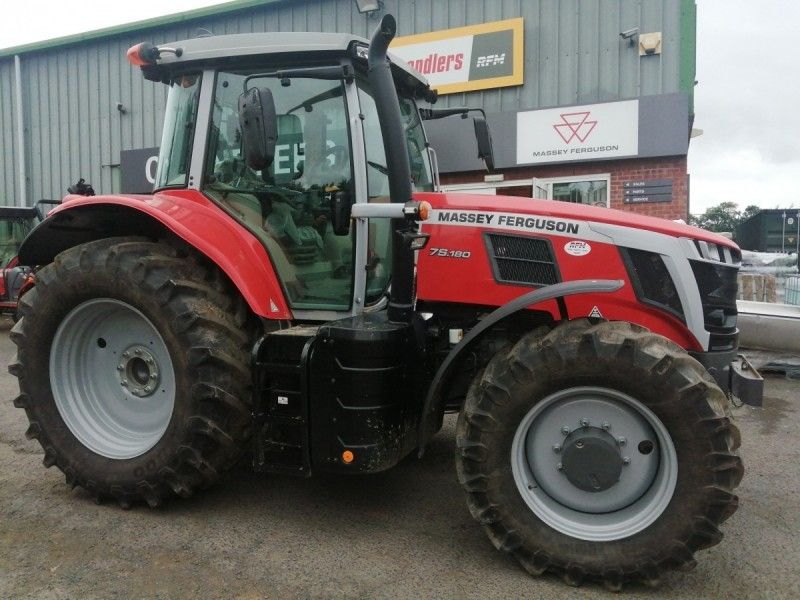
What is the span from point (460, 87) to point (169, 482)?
9.22m

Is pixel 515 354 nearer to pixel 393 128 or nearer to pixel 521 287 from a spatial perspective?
pixel 521 287

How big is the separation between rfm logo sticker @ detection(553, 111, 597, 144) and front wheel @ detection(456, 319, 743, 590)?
26.5ft

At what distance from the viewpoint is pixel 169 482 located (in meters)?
3.09

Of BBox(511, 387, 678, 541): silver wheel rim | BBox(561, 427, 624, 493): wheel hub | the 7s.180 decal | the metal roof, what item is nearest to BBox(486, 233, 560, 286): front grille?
the 7s.180 decal

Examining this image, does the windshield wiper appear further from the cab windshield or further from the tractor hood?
the tractor hood

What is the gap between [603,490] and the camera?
8.48ft

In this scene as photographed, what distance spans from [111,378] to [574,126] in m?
8.44

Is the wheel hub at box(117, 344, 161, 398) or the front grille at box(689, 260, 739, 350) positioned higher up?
the front grille at box(689, 260, 739, 350)

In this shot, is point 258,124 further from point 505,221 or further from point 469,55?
point 469,55

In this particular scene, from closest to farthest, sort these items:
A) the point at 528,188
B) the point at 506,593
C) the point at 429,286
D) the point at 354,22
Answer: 1. the point at 506,593
2. the point at 429,286
3. the point at 528,188
4. the point at 354,22

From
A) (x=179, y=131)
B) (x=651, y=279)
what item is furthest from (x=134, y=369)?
(x=651, y=279)

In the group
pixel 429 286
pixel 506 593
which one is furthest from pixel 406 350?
pixel 506 593

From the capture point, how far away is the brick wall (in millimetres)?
→ 9469

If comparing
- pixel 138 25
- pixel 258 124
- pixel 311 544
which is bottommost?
pixel 311 544
